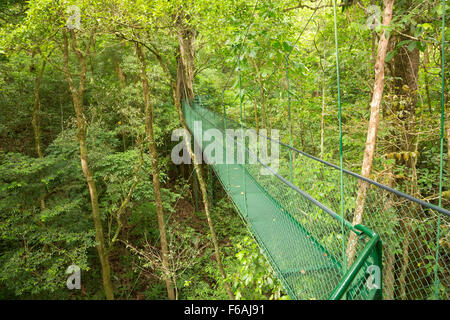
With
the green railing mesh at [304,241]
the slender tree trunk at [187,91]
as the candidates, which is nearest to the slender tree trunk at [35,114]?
the slender tree trunk at [187,91]

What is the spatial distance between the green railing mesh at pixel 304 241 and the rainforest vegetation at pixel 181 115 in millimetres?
393

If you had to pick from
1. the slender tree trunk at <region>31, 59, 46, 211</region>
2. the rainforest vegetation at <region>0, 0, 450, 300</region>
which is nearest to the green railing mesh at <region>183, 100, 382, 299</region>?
the rainforest vegetation at <region>0, 0, 450, 300</region>

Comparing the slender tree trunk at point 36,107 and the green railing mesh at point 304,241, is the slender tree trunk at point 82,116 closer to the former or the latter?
the slender tree trunk at point 36,107

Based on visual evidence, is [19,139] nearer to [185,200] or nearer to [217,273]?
[185,200]

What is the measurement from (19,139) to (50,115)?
888 millimetres

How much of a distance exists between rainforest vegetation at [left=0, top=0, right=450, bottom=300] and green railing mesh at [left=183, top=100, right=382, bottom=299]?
393 mm

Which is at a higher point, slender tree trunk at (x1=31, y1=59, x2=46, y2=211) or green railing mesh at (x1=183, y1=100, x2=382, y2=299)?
slender tree trunk at (x1=31, y1=59, x2=46, y2=211)

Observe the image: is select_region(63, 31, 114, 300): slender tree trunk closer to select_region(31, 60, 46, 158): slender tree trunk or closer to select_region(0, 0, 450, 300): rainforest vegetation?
select_region(0, 0, 450, 300): rainforest vegetation

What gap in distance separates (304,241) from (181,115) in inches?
136

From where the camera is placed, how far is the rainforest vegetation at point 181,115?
7.48 feet

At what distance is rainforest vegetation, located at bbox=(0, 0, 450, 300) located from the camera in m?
2.28

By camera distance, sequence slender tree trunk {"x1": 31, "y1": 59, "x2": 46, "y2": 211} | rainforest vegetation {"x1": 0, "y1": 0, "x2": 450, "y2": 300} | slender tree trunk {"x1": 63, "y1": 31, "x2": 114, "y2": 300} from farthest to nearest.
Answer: slender tree trunk {"x1": 31, "y1": 59, "x2": 46, "y2": 211} → slender tree trunk {"x1": 63, "y1": 31, "x2": 114, "y2": 300} → rainforest vegetation {"x1": 0, "y1": 0, "x2": 450, "y2": 300}

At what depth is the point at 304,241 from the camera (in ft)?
4.64

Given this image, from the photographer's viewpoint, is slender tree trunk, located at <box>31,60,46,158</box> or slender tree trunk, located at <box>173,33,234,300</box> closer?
slender tree trunk, located at <box>173,33,234,300</box>
